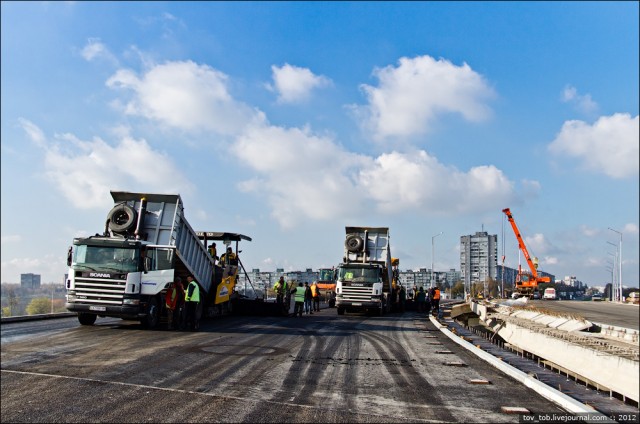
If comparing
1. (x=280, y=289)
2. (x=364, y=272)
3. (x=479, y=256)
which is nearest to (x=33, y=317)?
(x=280, y=289)

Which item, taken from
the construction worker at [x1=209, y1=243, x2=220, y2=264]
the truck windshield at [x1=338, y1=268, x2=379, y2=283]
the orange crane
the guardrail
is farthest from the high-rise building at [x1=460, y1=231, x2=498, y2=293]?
the guardrail

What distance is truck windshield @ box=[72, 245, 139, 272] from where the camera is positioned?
16344 millimetres

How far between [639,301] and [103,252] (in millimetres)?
15324

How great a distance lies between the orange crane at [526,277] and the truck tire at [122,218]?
62258mm

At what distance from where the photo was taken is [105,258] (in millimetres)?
16438

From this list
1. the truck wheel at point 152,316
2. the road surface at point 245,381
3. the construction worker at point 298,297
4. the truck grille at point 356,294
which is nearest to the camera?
the road surface at point 245,381

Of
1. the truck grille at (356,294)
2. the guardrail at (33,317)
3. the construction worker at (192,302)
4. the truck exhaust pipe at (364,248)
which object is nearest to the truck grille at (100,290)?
the construction worker at (192,302)

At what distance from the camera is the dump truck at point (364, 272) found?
1091 inches

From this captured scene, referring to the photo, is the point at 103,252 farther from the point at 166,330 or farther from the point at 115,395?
the point at 115,395

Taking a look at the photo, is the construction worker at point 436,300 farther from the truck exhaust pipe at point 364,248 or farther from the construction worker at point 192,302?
the construction worker at point 192,302

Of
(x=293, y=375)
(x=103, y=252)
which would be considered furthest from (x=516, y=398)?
(x=103, y=252)

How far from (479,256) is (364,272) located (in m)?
48.8

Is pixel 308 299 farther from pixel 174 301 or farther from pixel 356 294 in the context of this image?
pixel 174 301

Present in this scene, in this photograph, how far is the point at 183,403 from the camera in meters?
7.13
